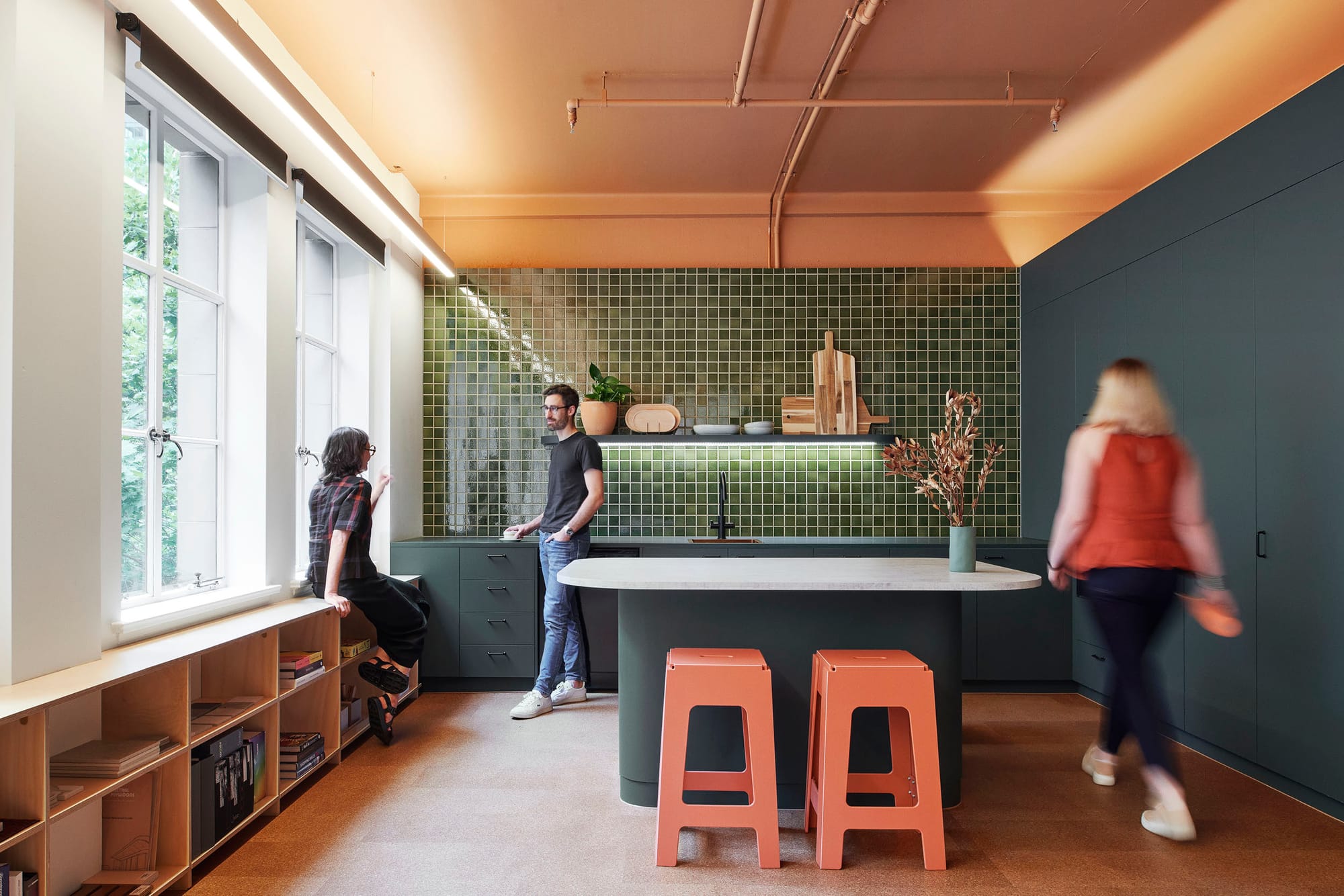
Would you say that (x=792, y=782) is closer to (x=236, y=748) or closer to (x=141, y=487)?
(x=236, y=748)

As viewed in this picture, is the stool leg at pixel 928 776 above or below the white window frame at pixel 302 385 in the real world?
below

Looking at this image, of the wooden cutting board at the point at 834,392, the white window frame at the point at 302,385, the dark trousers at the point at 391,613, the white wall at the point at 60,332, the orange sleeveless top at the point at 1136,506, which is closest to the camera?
the white wall at the point at 60,332

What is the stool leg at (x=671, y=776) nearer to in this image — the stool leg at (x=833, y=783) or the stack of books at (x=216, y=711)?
the stool leg at (x=833, y=783)

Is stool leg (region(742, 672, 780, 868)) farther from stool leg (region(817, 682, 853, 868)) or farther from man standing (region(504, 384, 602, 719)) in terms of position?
man standing (region(504, 384, 602, 719))

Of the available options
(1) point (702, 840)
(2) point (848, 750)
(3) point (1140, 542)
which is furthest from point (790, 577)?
(3) point (1140, 542)

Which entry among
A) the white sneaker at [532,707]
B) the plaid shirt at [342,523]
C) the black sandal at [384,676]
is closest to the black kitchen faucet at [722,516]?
the white sneaker at [532,707]

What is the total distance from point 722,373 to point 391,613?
2614 millimetres

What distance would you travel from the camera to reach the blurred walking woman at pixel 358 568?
11.7 ft

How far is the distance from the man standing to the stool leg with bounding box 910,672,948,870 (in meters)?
2.12

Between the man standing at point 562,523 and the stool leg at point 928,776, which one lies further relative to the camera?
the man standing at point 562,523

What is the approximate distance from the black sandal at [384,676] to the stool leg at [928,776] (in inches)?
95.1

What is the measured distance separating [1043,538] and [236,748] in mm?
4438

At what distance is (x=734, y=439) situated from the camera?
514 centimetres

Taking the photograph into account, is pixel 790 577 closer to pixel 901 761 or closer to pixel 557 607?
pixel 901 761
